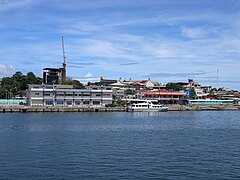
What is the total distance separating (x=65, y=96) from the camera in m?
81.4

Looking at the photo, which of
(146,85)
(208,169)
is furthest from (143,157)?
(146,85)

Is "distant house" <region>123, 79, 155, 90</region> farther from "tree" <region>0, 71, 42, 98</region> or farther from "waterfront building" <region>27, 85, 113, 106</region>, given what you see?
"waterfront building" <region>27, 85, 113, 106</region>

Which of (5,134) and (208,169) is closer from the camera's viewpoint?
(208,169)

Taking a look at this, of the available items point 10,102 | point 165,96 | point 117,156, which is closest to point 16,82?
point 10,102

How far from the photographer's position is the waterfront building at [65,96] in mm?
78600

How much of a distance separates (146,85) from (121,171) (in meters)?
125

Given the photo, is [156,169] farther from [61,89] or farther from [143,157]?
[61,89]

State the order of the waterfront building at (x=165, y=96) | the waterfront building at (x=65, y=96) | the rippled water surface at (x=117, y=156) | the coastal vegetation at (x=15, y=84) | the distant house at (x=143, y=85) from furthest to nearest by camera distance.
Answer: the distant house at (x=143, y=85), the waterfront building at (x=165, y=96), the coastal vegetation at (x=15, y=84), the waterfront building at (x=65, y=96), the rippled water surface at (x=117, y=156)

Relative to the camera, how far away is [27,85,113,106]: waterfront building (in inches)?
3094

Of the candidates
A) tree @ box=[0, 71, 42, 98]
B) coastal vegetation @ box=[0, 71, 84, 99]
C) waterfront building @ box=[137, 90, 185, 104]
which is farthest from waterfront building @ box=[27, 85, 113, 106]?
waterfront building @ box=[137, 90, 185, 104]

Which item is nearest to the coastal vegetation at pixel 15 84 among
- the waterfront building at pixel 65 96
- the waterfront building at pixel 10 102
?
the waterfront building at pixel 10 102

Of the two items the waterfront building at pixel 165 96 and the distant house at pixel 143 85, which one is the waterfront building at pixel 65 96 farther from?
the distant house at pixel 143 85

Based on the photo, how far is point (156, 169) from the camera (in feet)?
67.7

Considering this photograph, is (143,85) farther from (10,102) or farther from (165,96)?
(10,102)
